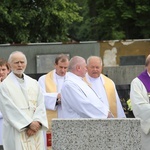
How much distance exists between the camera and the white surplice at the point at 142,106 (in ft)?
23.4

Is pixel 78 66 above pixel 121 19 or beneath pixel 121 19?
beneath

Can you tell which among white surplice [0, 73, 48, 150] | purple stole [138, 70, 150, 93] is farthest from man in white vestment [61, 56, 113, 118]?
purple stole [138, 70, 150, 93]

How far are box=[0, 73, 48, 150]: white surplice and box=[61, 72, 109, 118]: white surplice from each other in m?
0.35

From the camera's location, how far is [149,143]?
727 cm

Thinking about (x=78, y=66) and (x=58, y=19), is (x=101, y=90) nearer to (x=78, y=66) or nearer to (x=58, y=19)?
(x=78, y=66)

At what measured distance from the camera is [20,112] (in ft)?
21.9

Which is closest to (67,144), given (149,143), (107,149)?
(107,149)

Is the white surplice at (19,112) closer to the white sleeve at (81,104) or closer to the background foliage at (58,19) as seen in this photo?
the white sleeve at (81,104)

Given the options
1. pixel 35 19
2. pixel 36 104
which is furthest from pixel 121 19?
pixel 36 104

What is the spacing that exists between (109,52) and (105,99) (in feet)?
31.0

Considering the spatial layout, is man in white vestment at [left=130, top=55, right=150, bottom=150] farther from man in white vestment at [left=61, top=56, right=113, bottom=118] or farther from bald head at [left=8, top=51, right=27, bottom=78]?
bald head at [left=8, top=51, right=27, bottom=78]

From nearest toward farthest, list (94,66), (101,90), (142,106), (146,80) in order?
(142,106) → (146,80) → (94,66) → (101,90)

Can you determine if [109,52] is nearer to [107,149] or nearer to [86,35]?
[107,149]

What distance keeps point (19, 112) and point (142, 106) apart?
1634mm
